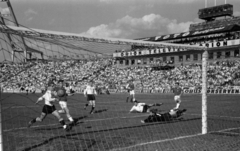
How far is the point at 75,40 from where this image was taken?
7.21 meters

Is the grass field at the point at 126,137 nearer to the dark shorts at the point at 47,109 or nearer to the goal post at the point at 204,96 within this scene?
the goal post at the point at 204,96

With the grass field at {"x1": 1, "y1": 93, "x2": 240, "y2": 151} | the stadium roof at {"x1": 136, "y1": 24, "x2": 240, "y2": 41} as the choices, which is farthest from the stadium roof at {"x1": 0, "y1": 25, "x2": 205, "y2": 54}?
the stadium roof at {"x1": 136, "y1": 24, "x2": 240, "y2": 41}

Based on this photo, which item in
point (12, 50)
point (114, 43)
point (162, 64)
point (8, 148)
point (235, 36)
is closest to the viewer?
point (12, 50)

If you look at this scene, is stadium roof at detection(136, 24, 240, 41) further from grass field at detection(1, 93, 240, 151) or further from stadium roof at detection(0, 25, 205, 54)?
stadium roof at detection(0, 25, 205, 54)

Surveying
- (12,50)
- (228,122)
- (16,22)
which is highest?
(16,22)

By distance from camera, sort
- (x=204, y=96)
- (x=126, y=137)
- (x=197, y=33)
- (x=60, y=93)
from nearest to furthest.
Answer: (x=126, y=137) → (x=204, y=96) → (x=60, y=93) → (x=197, y=33)

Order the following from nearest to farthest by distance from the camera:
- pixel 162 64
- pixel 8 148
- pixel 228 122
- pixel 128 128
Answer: pixel 8 148
pixel 128 128
pixel 228 122
pixel 162 64

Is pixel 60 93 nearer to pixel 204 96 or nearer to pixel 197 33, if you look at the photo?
pixel 204 96

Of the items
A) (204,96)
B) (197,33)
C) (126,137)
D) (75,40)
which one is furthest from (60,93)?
(197,33)

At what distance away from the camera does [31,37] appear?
6.60 metres

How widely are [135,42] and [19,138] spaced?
4.45 meters

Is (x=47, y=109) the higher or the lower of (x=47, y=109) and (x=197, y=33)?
the lower

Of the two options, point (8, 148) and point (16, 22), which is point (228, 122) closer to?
point (8, 148)

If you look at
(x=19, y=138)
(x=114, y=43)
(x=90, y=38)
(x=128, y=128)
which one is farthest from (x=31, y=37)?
(x=128, y=128)
